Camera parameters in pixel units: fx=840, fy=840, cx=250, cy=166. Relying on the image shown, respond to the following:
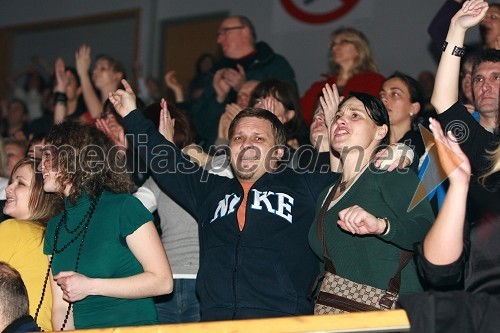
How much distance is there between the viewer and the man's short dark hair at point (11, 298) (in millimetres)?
3277

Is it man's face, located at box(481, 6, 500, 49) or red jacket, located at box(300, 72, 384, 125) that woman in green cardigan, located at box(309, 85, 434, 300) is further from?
man's face, located at box(481, 6, 500, 49)

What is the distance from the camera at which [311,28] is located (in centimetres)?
851

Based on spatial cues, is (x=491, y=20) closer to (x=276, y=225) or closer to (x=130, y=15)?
(x=276, y=225)

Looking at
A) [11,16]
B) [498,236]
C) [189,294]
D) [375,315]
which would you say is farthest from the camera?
[11,16]

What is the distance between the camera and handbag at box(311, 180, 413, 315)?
323cm

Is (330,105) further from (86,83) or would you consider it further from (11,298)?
(86,83)

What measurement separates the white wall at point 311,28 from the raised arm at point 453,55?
12.9ft

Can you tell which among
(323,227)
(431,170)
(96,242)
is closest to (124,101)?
(96,242)

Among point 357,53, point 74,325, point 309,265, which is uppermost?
point 357,53

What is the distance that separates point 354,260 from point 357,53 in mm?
2770

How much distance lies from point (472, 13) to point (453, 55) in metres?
0.19

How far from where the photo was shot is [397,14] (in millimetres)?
7973

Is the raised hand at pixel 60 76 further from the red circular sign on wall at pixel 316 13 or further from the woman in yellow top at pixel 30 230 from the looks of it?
the red circular sign on wall at pixel 316 13

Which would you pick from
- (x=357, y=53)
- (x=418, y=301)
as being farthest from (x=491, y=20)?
(x=418, y=301)
